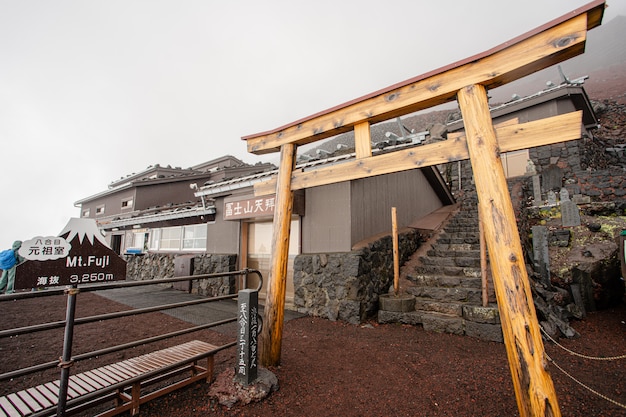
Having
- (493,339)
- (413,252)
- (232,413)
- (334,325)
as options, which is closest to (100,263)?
(232,413)

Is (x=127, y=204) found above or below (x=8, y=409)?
above

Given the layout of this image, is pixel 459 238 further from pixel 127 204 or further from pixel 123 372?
pixel 127 204

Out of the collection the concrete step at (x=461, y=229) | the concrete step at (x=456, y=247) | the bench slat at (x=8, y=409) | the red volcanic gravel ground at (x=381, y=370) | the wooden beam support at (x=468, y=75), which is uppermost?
the wooden beam support at (x=468, y=75)

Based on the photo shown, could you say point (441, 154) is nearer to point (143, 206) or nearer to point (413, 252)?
point (413, 252)

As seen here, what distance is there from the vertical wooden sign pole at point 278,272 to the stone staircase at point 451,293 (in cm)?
315

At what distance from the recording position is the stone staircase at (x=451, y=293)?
5.44 m

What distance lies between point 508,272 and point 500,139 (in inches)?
52.4

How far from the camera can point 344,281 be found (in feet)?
22.1

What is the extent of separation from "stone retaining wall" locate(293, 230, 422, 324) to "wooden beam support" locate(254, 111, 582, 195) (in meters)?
3.13

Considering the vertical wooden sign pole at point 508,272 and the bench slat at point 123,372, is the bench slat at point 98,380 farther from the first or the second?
the vertical wooden sign pole at point 508,272

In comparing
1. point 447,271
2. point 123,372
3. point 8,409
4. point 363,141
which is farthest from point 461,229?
point 8,409

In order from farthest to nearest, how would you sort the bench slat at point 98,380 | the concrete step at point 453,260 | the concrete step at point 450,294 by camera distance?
the concrete step at point 453,260 < the concrete step at point 450,294 < the bench slat at point 98,380

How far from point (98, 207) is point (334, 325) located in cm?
2644

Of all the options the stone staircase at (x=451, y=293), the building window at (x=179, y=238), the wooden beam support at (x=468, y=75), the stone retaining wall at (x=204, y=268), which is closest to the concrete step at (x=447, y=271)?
the stone staircase at (x=451, y=293)
